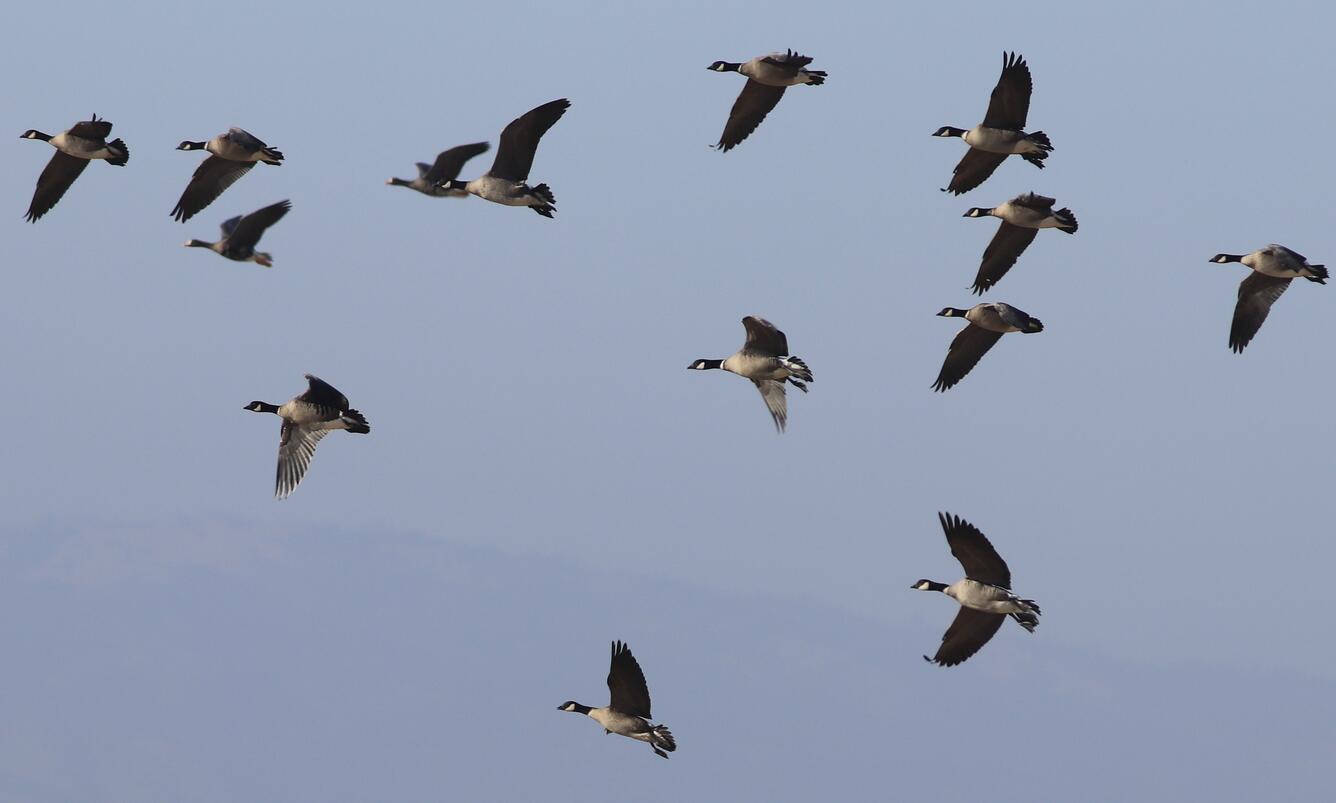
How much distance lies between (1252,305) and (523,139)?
13270 mm

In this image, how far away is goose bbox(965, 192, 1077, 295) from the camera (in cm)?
3303

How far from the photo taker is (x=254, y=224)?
4450 centimetres

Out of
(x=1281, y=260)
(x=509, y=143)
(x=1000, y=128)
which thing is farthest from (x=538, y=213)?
(x=1281, y=260)

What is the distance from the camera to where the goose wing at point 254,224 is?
44.3 meters

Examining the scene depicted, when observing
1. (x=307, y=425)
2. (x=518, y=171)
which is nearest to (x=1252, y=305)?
(x=518, y=171)

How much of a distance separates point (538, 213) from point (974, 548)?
9675 mm

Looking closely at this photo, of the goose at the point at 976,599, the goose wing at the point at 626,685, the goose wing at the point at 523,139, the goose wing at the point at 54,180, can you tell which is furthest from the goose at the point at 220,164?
the goose at the point at 976,599

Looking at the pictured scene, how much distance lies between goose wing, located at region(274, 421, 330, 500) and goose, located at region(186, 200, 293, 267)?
1371 centimetres

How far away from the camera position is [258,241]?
147 feet

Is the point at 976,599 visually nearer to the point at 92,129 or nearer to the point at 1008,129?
the point at 1008,129

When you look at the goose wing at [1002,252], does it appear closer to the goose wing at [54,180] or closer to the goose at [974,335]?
the goose at [974,335]

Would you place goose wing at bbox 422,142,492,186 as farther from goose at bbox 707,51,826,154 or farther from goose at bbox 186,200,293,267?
goose at bbox 707,51,826,154

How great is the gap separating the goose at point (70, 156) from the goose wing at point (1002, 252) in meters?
15.5

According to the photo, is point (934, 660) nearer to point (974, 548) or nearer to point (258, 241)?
point (974, 548)
